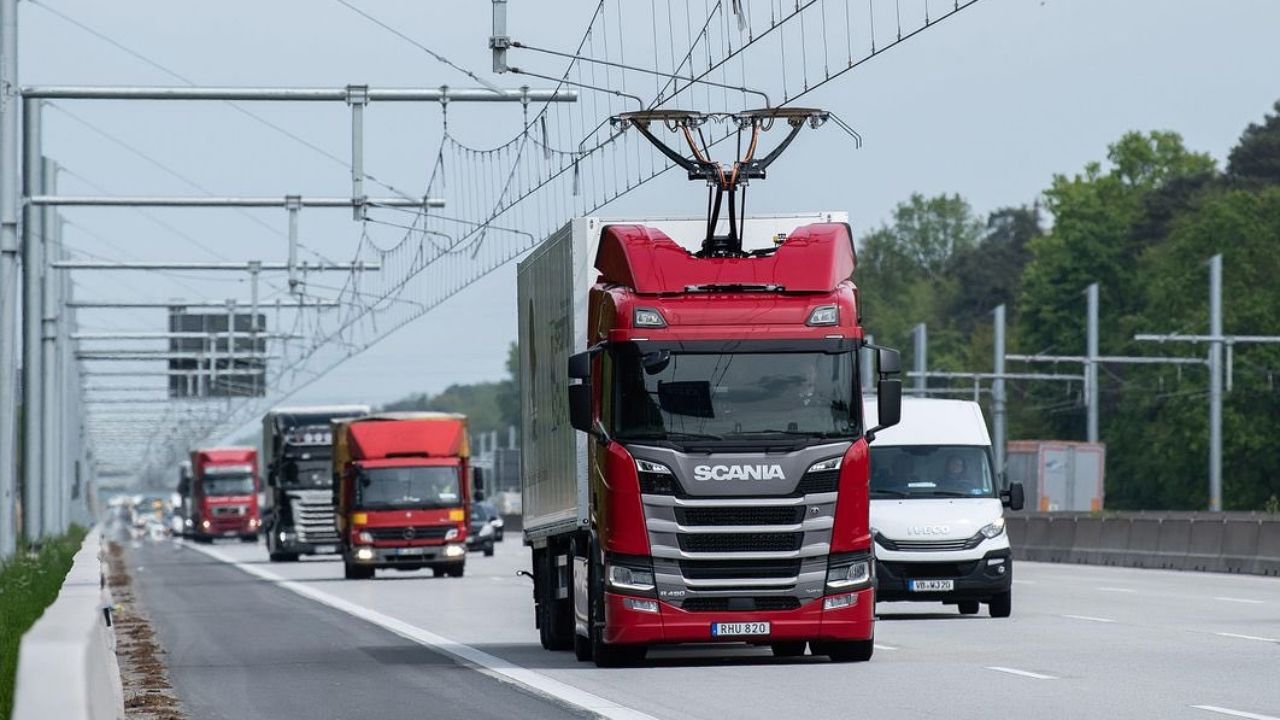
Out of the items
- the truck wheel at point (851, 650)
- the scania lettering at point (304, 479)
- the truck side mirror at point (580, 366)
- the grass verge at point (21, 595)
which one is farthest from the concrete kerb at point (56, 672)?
the scania lettering at point (304, 479)

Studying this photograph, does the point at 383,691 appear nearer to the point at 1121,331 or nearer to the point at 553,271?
the point at 553,271

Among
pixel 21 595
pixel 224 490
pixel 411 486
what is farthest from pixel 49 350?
pixel 224 490

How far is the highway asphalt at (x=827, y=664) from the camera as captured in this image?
15.6m

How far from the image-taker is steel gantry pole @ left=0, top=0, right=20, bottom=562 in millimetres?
34156

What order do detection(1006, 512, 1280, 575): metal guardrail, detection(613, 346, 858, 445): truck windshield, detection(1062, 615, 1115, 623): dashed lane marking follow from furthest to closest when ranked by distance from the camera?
1. detection(1006, 512, 1280, 575): metal guardrail
2. detection(1062, 615, 1115, 623): dashed lane marking
3. detection(613, 346, 858, 445): truck windshield

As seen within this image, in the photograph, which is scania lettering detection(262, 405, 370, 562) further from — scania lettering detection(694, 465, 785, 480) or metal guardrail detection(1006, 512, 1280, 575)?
scania lettering detection(694, 465, 785, 480)

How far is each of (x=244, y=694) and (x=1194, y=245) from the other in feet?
276

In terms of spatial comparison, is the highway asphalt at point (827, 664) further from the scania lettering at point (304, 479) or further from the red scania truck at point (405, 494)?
the scania lettering at point (304, 479)

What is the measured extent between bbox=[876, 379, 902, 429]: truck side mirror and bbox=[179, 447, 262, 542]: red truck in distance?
75.7 metres

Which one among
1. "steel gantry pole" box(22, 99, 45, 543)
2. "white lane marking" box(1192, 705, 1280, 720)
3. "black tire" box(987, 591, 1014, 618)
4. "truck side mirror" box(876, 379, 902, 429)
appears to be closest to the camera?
"white lane marking" box(1192, 705, 1280, 720)

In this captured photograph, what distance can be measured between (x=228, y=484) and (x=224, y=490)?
1.42ft

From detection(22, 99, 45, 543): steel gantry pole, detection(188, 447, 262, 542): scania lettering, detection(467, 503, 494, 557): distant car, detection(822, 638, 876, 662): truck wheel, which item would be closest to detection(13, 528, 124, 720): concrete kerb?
detection(822, 638, 876, 662): truck wheel

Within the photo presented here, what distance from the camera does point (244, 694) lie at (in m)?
17.9

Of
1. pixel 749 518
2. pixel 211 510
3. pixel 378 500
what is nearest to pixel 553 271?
pixel 749 518
